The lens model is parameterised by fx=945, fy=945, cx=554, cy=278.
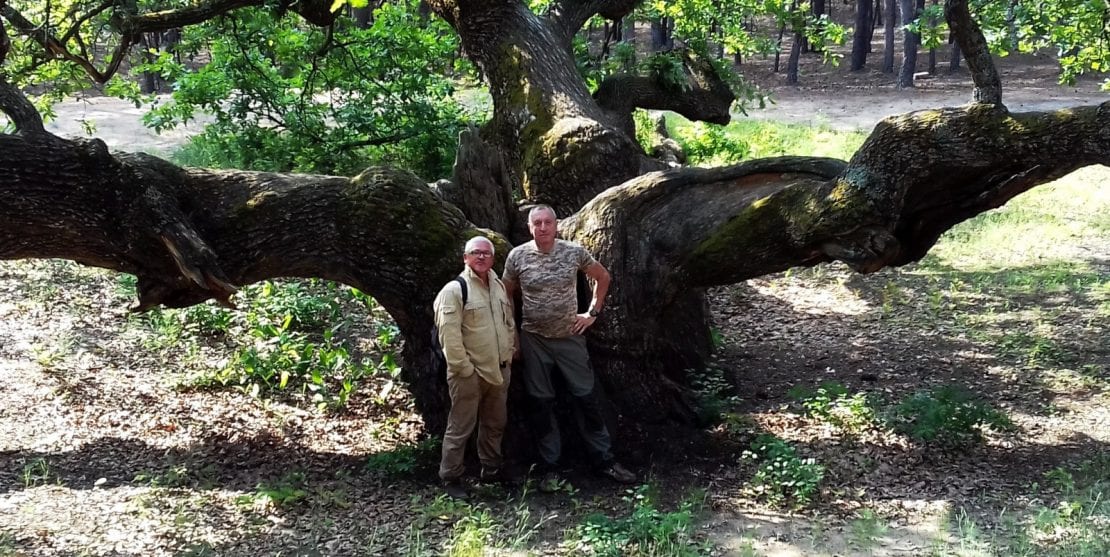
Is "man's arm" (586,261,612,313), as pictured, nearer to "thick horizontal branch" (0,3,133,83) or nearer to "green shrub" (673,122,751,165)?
"thick horizontal branch" (0,3,133,83)

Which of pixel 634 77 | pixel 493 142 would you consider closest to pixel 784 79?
pixel 634 77

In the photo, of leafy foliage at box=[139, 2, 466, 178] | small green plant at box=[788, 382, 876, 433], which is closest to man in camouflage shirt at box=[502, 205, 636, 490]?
small green plant at box=[788, 382, 876, 433]

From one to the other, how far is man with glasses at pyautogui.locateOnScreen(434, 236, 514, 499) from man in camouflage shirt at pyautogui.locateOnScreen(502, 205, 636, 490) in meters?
0.22

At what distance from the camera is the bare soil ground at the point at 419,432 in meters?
5.48

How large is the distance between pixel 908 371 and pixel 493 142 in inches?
174

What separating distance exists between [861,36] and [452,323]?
32.5m

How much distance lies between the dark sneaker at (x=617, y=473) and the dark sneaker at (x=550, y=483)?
1.01ft

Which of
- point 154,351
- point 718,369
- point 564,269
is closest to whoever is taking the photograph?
point 564,269

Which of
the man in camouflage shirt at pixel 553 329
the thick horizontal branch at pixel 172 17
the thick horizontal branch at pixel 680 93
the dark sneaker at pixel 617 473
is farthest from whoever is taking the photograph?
the thick horizontal branch at pixel 680 93

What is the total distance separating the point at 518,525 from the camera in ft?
18.3

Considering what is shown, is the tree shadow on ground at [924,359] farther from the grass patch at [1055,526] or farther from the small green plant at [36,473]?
the small green plant at [36,473]

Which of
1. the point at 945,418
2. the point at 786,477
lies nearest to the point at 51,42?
the point at 786,477

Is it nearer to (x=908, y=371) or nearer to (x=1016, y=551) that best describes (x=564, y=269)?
(x=1016, y=551)

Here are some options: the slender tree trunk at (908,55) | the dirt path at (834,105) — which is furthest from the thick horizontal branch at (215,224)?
the slender tree trunk at (908,55)
